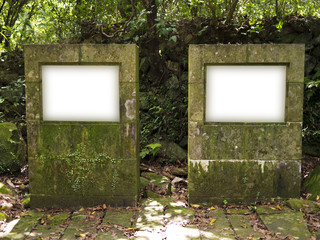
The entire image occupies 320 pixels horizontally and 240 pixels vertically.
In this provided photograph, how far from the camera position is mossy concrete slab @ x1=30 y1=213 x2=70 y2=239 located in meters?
3.20

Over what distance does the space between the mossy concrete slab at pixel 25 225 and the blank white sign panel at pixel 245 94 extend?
2.44 metres

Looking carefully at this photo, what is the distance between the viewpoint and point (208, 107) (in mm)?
3936

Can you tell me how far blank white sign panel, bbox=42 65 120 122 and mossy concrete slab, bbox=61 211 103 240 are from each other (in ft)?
3.90

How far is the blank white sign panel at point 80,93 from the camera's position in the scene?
3854 mm

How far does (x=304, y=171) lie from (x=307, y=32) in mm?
2832

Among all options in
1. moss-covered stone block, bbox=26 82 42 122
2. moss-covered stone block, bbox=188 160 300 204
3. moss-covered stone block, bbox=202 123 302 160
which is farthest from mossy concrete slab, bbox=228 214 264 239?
moss-covered stone block, bbox=26 82 42 122

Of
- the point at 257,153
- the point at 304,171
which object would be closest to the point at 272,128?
the point at 257,153

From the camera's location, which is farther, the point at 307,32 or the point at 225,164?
the point at 307,32

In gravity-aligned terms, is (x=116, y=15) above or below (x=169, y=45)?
above

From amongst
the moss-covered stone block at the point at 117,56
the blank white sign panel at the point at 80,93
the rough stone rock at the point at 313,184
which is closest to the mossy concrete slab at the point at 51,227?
the blank white sign panel at the point at 80,93

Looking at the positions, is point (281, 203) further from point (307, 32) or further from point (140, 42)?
point (140, 42)

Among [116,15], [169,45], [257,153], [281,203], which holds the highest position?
[116,15]

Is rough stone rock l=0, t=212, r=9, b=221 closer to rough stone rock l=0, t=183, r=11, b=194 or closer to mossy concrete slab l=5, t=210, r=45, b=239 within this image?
mossy concrete slab l=5, t=210, r=45, b=239

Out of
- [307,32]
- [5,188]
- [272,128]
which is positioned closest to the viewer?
→ [272,128]
